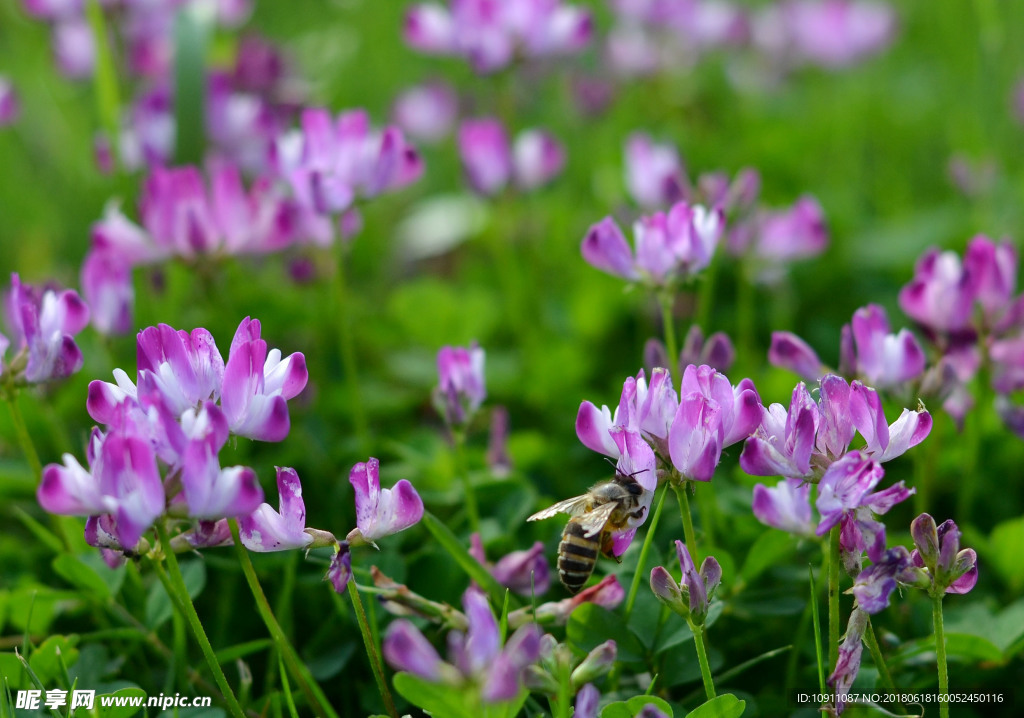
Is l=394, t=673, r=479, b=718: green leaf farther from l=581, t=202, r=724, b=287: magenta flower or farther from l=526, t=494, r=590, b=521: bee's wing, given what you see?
l=581, t=202, r=724, b=287: magenta flower

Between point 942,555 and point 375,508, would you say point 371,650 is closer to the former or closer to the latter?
point 375,508

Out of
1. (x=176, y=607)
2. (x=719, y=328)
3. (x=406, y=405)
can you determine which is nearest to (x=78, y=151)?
(x=406, y=405)

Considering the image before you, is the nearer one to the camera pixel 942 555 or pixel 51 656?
pixel 942 555

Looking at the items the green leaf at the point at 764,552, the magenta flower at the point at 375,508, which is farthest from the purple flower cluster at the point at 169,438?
the green leaf at the point at 764,552

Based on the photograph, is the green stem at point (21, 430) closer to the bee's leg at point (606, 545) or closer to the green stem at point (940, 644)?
the bee's leg at point (606, 545)

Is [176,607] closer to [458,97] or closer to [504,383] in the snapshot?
[504,383]

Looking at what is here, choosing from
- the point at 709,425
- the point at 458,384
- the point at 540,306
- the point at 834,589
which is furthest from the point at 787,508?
the point at 540,306
